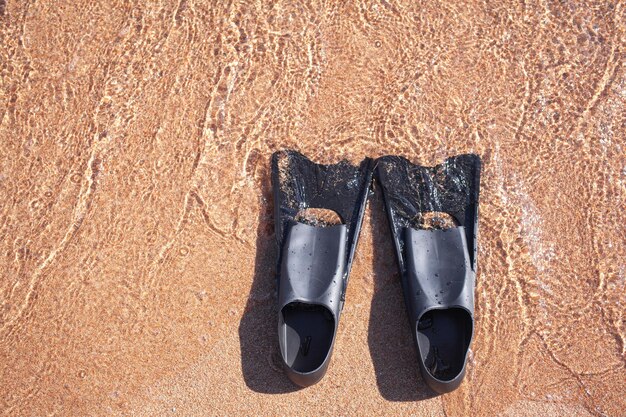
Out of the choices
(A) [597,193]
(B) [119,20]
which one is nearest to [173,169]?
(B) [119,20]

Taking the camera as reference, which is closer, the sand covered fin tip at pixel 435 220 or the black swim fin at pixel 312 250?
the black swim fin at pixel 312 250

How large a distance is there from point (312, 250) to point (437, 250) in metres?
0.70

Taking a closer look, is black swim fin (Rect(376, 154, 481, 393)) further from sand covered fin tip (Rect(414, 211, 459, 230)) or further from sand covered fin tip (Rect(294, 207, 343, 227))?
sand covered fin tip (Rect(294, 207, 343, 227))

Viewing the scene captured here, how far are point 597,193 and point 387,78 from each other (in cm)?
146

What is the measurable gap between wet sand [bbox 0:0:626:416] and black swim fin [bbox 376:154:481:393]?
12cm

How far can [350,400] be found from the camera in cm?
360

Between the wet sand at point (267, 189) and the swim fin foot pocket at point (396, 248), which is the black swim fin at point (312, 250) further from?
the wet sand at point (267, 189)

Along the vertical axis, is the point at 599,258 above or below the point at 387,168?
below

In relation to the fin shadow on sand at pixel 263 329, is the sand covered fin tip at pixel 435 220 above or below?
above

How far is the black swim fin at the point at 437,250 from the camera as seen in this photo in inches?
140

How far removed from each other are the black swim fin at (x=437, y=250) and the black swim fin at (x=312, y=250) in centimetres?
22

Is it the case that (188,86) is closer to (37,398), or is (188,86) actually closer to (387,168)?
(387,168)

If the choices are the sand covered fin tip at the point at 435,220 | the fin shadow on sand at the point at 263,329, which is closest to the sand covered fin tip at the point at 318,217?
the fin shadow on sand at the point at 263,329

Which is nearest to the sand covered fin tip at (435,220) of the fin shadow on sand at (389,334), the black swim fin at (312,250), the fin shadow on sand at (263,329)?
the fin shadow on sand at (389,334)
